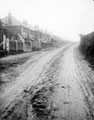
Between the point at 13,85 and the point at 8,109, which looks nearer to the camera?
the point at 8,109

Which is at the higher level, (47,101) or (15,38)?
(15,38)

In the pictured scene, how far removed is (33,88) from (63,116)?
7.59ft

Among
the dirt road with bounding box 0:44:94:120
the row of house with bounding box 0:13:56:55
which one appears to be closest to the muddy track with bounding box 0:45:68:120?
the dirt road with bounding box 0:44:94:120

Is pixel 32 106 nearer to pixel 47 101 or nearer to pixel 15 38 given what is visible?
pixel 47 101

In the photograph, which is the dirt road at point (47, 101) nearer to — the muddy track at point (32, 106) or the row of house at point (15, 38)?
the muddy track at point (32, 106)

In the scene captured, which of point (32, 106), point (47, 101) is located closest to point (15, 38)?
point (47, 101)

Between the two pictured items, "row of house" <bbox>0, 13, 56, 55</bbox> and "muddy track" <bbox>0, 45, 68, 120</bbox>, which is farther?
"row of house" <bbox>0, 13, 56, 55</bbox>

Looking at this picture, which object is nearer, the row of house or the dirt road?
the dirt road

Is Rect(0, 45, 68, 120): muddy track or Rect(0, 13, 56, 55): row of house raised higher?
Rect(0, 13, 56, 55): row of house

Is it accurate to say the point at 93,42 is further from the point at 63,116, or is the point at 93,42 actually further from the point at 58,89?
the point at 63,116

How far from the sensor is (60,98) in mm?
4504

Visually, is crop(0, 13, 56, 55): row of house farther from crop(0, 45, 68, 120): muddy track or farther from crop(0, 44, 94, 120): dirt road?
crop(0, 45, 68, 120): muddy track

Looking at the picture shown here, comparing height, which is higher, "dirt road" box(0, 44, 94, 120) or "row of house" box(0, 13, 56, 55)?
"row of house" box(0, 13, 56, 55)

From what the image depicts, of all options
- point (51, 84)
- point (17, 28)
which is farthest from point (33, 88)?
point (17, 28)
